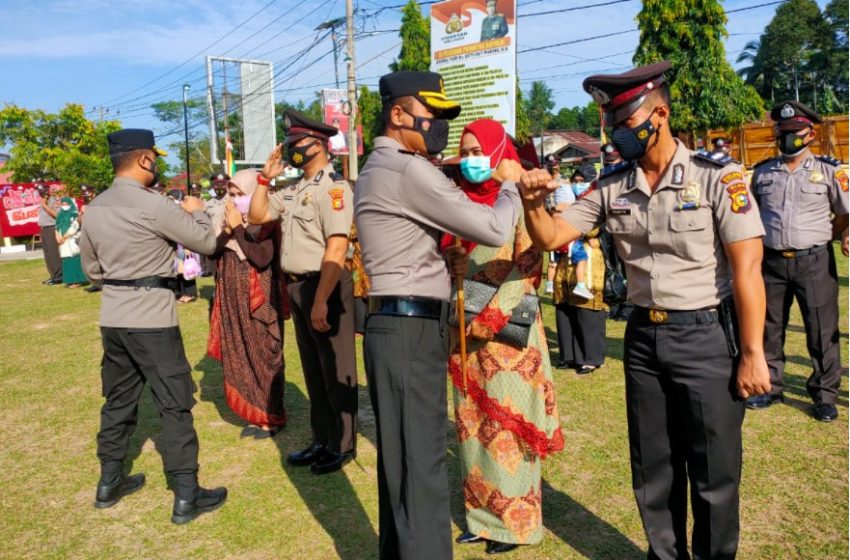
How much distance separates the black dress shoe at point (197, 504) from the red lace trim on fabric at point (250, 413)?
977 mm

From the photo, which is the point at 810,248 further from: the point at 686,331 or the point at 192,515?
the point at 192,515

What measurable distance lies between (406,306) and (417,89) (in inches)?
32.1

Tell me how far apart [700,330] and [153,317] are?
8.91 ft

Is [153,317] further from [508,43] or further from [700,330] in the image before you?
[508,43]

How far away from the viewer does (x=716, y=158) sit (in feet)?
7.93

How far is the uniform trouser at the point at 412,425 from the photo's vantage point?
2426 mm

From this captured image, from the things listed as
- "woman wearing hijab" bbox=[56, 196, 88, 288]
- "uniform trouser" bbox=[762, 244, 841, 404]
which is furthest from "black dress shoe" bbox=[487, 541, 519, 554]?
"woman wearing hijab" bbox=[56, 196, 88, 288]

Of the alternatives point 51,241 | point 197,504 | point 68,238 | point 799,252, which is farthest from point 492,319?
point 51,241

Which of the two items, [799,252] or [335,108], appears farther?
[335,108]

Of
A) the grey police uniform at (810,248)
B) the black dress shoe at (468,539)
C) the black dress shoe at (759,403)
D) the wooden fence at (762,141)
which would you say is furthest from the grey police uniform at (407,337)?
the wooden fence at (762,141)

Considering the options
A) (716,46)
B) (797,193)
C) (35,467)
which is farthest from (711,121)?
(35,467)

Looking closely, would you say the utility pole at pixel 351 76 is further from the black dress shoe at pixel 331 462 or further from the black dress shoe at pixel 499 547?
the black dress shoe at pixel 499 547

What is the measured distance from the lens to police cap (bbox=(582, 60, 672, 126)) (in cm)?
239

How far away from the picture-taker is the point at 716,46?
19.3m
